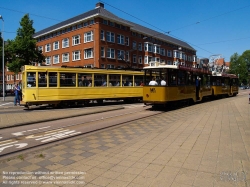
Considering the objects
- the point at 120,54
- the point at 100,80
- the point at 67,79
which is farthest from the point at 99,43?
the point at 67,79

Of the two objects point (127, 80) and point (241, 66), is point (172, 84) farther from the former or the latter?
point (241, 66)

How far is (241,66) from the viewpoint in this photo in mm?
85688

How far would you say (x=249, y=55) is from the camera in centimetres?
8969

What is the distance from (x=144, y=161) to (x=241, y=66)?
94.8m

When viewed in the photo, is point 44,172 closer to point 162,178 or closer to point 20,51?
point 162,178

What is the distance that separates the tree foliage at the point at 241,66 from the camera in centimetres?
8475

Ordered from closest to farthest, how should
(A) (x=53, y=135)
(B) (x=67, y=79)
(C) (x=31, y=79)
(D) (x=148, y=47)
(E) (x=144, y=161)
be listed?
(E) (x=144, y=161) → (A) (x=53, y=135) → (C) (x=31, y=79) → (B) (x=67, y=79) → (D) (x=148, y=47)

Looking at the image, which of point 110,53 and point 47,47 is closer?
point 110,53

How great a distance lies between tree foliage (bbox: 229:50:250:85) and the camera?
84750 mm

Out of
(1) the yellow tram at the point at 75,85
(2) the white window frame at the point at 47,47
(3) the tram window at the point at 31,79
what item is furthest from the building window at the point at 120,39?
(3) the tram window at the point at 31,79

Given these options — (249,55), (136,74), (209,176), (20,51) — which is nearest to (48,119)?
(209,176)

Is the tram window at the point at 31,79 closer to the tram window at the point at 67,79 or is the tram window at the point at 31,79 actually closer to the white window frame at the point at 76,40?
the tram window at the point at 67,79

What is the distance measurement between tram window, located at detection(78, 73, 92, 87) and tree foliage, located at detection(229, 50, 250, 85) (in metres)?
81.5

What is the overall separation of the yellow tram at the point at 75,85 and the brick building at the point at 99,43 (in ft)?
53.6
